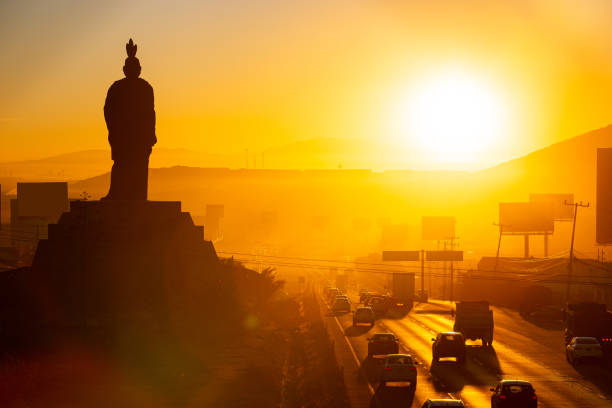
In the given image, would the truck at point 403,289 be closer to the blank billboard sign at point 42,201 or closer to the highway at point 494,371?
the highway at point 494,371

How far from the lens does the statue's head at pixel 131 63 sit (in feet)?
A: 180

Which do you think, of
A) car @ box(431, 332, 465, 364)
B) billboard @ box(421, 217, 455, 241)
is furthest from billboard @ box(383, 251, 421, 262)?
car @ box(431, 332, 465, 364)

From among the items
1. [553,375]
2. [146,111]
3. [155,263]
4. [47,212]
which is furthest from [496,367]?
[47,212]

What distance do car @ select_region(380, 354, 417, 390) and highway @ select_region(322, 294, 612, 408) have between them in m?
0.49

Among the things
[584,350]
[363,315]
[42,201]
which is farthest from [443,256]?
[584,350]

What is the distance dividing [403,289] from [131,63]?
65.4m

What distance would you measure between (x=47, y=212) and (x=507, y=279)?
76.2 meters

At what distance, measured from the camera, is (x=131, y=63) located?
5472 cm

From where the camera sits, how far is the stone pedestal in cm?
4994

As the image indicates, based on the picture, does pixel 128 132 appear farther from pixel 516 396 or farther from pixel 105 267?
pixel 516 396

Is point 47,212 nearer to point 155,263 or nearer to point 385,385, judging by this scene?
point 155,263

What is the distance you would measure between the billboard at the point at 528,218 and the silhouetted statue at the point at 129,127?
103m

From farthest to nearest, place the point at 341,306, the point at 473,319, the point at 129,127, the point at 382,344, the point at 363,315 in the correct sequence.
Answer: the point at 341,306
the point at 363,315
the point at 473,319
the point at 129,127
the point at 382,344

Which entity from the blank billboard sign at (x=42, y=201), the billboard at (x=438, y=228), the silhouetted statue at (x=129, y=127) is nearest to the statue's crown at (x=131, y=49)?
the silhouetted statue at (x=129, y=127)
